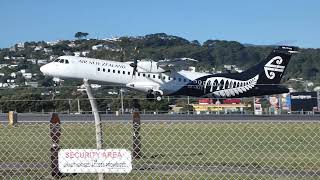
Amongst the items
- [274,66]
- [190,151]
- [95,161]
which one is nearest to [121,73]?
[274,66]

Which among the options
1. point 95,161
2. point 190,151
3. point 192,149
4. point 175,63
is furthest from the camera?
point 175,63

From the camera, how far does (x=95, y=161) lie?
24.6 feet

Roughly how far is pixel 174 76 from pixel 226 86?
4.10 m

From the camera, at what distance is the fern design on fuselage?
4809 centimetres

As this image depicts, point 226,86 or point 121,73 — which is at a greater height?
point 121,73

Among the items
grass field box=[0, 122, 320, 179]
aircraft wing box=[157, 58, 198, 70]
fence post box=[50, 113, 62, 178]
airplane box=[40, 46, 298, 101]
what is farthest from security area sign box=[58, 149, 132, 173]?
aircraft wing box=[157, 58, 198, 70]

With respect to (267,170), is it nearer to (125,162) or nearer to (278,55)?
(125,162)

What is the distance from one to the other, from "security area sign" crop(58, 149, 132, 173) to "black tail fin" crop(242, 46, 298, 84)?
143 ft

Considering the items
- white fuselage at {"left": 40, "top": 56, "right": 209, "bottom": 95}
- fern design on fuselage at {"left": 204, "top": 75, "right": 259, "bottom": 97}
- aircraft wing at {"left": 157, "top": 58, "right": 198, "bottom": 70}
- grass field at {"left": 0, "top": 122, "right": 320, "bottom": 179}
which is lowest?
grass field at {"left": 0, "top": 122, "right": 320, "bottom": 179}

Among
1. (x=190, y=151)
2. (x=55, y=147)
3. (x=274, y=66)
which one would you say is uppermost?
(x=274, y=66)

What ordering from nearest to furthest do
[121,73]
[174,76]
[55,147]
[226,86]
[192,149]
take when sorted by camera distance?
[55,147]
[192,149]
[121,73]
[174,76]
[226,86]

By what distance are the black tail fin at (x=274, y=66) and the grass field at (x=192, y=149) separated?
32.6 metres

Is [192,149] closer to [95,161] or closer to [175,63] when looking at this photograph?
[95,161]

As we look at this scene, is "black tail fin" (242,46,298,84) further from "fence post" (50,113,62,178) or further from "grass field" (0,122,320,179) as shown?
"fence post" (50,113,62,178)
